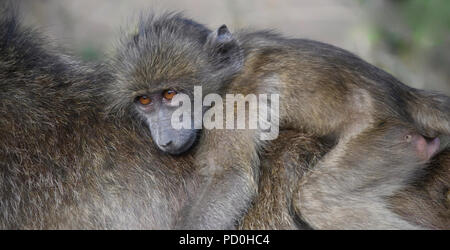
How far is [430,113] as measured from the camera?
4.55 meters

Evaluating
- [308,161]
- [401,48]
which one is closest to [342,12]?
[401,48]

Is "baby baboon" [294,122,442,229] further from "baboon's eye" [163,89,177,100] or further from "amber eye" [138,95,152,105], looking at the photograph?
"amber eye" [138,95,152,105]

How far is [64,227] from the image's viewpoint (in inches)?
160

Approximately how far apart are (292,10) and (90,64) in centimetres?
913

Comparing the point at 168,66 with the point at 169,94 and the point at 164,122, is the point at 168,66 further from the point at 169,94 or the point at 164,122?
the point at 164,122

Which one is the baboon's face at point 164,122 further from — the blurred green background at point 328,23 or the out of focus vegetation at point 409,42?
the out of focus vegetation at point 409,42

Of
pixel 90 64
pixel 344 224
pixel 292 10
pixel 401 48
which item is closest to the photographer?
pixel 344 224

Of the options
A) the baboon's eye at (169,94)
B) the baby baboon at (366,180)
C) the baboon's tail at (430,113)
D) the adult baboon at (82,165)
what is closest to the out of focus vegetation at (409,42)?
the baboon's tail at (430,113)

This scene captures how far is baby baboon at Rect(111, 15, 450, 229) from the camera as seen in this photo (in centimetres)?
422

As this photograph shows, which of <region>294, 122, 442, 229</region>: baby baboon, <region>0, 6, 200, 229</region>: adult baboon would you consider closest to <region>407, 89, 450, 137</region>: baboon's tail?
<region>294, 122, 442, 229</region>: baby baboon

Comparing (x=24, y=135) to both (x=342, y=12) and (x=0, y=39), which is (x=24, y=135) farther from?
(x=342, y=12)

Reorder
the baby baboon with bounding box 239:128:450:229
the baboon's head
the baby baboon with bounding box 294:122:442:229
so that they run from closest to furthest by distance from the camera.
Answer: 1. the baby baboon with bounding box 294:122:442:229
2. the baby baboon with bounding box 239:128:450:229
3. the baboon's head

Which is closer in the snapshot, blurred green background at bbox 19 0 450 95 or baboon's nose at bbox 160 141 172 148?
baboon's nose at bbox 160 141 172 148

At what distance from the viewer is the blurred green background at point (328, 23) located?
811cm
